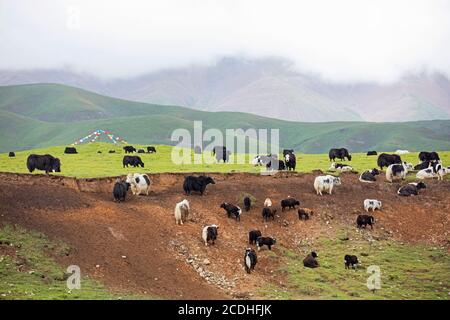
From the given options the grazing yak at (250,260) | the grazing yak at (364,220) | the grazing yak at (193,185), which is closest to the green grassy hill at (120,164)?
the grazing yak at (193,185)

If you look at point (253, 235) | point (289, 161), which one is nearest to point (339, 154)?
point (289, 161)

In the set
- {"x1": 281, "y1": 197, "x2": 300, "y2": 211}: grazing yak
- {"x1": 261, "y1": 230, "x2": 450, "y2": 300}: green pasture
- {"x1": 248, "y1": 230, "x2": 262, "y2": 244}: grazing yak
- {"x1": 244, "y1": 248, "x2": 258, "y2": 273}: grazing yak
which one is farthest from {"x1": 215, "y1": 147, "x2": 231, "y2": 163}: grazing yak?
{"x1": 244, "y1": 248, "x2": 258, "y2": 273}: grazing yak

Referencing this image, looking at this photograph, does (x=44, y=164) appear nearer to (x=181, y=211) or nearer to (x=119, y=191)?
(x=119, y=191)

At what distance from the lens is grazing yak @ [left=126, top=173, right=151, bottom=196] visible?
3268 cm

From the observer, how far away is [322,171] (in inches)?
1629

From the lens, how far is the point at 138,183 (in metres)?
32.8

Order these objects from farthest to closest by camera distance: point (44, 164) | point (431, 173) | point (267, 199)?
point (431, 173), point (44, 164), point (267, 199)

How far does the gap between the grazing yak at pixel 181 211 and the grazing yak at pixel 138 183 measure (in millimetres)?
3709

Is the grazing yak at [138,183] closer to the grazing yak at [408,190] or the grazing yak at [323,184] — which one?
the grazing yak at [323,184]

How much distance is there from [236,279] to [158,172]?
14.3m

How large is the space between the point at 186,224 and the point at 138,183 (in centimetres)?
485
